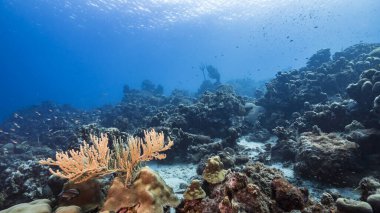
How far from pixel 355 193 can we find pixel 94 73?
514ft

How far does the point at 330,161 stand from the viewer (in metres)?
6.61

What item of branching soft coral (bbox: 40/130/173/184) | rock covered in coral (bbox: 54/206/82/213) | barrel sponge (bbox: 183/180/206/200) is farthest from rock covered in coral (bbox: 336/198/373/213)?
rock covered in coral (bbox: 54/206/82/213)

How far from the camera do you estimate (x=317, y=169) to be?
6719 millimetres

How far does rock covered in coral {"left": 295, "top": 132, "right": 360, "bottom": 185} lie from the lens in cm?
654

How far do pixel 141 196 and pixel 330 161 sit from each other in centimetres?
509

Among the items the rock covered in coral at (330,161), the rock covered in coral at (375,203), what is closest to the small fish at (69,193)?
the rock covered in coral at (375,203)

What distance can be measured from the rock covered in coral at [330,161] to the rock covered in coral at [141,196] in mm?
4264

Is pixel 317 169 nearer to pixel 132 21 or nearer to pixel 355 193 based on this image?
pixel 355 193

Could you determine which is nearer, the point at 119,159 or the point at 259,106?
the point at 119,159

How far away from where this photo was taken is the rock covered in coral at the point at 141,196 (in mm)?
4133

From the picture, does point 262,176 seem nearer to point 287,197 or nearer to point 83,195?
point 287,197

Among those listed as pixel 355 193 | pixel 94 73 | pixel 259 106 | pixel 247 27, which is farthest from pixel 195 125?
pixel 94 73

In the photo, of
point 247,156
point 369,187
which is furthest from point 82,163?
point 247,156

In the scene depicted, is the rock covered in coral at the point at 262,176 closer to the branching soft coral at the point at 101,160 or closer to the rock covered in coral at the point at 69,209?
the branching soft coral at the point at 101,160
